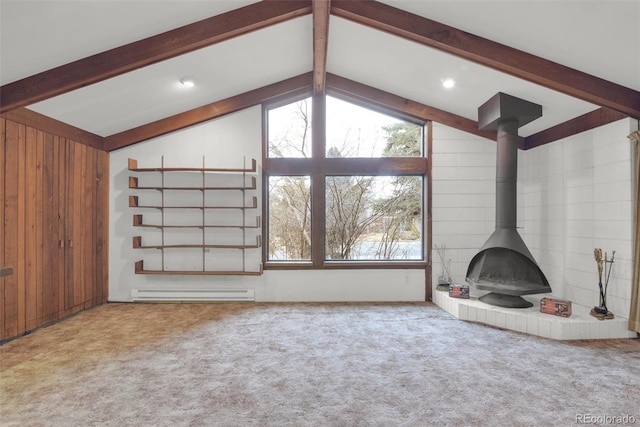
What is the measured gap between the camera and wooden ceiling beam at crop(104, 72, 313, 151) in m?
4.77

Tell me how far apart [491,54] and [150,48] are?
3193mm

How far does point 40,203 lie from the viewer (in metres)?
3.67

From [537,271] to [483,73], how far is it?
2288mm

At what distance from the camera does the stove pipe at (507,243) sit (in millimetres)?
3842

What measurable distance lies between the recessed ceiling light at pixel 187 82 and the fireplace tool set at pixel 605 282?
4809 millimetres

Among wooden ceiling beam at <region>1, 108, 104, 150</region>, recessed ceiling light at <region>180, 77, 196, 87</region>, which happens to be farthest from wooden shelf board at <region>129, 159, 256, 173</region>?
recessed ceiling light at <region>180, 77, 196, 87</region>

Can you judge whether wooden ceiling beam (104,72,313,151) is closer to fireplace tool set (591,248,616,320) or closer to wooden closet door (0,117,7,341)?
wooden closet door (0,117,7,341)

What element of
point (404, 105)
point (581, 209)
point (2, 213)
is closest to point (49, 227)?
point (2, 213)

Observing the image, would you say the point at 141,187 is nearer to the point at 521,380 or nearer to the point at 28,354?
the point at 28,354

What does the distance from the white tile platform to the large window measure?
118 cm

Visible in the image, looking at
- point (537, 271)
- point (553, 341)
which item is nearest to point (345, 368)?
point (553, 341)

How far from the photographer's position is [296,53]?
13.6 feet

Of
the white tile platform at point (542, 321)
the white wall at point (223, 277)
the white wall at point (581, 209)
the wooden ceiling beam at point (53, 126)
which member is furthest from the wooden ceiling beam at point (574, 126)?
the wooden ceiling beam at point (53, 126)

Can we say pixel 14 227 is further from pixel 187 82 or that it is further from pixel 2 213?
pixel 187 82
